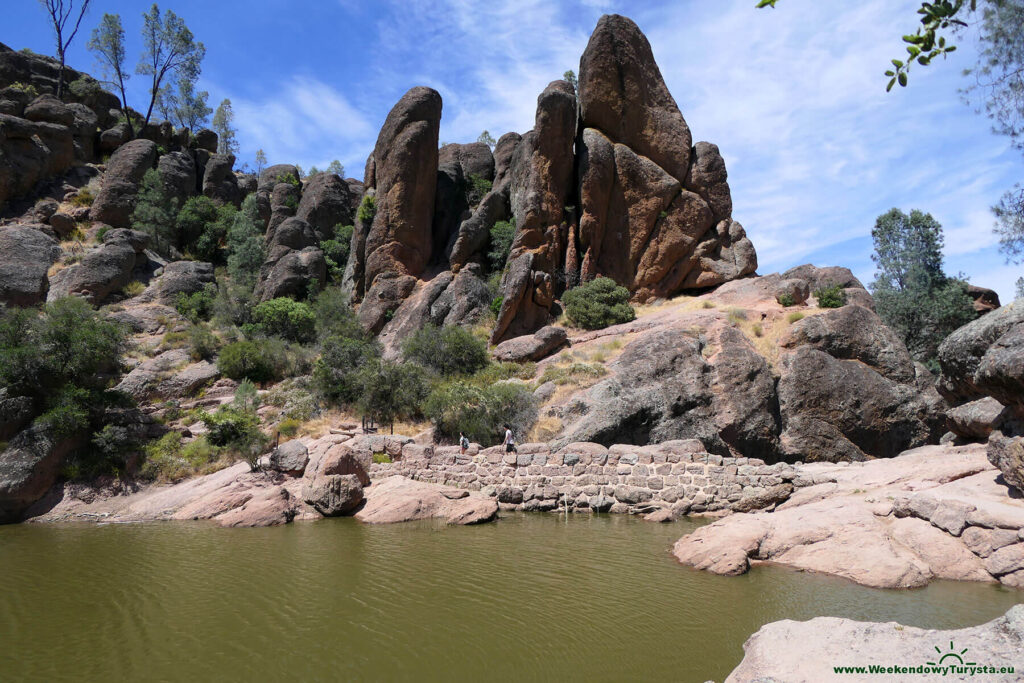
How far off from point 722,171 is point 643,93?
21.1ft

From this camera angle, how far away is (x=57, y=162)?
37.1 m

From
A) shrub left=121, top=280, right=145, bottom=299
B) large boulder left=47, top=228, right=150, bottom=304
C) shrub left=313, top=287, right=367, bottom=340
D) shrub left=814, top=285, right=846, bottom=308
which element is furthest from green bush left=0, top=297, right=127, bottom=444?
shrub left=814, top=285, right=846, bottom=308

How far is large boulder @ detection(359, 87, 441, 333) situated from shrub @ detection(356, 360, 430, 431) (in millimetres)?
12293

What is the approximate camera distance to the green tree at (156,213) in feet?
120

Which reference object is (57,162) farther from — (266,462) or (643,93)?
(643,93)

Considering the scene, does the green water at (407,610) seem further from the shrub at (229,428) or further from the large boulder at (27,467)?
the shrub at (229,428)

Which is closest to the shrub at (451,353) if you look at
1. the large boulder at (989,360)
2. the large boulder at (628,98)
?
the large boulder at (628,98)

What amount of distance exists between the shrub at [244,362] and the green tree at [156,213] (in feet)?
55.7

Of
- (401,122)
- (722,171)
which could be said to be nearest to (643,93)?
(722,171)

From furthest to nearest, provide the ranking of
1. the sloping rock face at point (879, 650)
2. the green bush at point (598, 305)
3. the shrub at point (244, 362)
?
the green bush at point (598, 305) → the shrub at point (244, 362) → the sloping rock face at point (879, 650)

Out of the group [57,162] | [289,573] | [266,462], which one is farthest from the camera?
[57,162]

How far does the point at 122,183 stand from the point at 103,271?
10353 millimetres

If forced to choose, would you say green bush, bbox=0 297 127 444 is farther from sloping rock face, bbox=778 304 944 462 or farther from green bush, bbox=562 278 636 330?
sloping rock face, bbox=778 304 944 462

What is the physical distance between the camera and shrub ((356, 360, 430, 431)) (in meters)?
20.4
